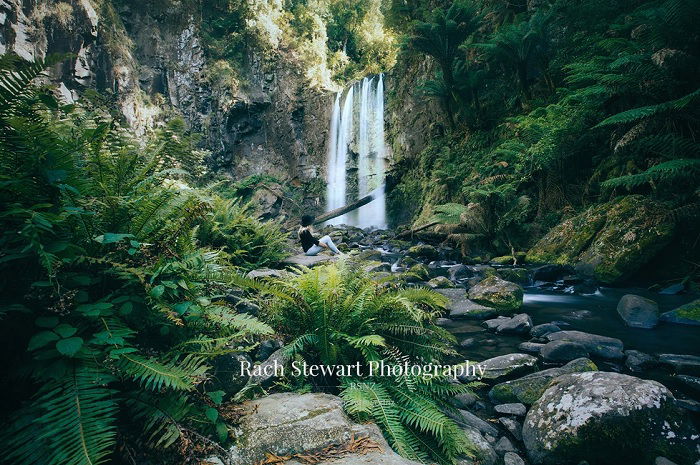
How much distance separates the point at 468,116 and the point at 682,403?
42.1 ft

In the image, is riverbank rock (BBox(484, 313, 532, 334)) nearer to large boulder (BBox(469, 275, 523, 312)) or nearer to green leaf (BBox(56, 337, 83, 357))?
large boulder (BBox(469, 275, 523, 312))

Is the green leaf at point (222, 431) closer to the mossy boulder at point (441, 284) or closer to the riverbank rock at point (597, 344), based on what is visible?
the riverbank rock at point (597, 344)

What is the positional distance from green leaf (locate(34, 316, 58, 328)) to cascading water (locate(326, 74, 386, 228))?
1747 cm

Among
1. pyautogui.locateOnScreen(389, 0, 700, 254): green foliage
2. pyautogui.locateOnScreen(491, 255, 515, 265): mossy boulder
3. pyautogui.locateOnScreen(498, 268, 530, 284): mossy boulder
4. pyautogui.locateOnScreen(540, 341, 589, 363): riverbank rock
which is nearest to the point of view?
pyautogui.locateOnScreen(540, 341, 589, 363): riverbank rock

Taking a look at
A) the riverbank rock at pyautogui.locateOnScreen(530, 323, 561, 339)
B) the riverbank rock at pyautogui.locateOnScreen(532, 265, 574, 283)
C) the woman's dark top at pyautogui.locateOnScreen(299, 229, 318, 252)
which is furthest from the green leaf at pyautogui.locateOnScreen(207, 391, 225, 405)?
the riverbank rock at pyautogui.locateOnScreen(532, 265, 574, 283)

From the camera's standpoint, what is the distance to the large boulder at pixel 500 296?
4.96 m

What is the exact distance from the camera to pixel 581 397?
2.17 meters

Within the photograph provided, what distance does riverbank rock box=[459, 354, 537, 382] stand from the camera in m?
3.00

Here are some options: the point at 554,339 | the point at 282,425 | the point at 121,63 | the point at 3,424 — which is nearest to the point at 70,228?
the point at 3,424

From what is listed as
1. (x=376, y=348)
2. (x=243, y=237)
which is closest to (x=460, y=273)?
(x=243, y=237)

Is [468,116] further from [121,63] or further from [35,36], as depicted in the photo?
[121,63]

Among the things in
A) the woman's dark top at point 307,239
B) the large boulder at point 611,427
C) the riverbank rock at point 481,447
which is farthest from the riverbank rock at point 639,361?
the woman's dark top at point 307,239

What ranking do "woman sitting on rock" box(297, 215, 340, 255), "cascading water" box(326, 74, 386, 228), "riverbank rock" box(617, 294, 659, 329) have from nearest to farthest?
1. "riverbank rock" box(617, 294, 659, 329)
2. "woman sitting on rock" box(297, 215, 340, 255)
3. "cascading water" box(326, 74, 386, 228)

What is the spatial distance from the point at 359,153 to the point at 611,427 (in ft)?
69.1
